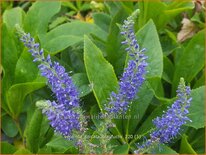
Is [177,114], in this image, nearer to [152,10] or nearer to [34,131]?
[34,131]

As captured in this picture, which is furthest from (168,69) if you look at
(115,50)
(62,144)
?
(62,144)

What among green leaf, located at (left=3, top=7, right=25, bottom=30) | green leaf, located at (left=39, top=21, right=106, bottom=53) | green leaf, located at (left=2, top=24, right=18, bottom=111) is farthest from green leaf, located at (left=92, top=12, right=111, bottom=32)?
green leaf, located at (left=2, top=24, right=18, bottom=111)

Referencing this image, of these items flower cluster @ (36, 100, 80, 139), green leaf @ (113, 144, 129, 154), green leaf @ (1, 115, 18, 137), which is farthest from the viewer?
green leaf @ (1, 115, 18, 137)

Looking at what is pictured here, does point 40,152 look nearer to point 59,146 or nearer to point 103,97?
point 59,146

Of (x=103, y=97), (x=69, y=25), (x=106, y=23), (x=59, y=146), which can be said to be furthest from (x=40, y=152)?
(x=106, y=23)

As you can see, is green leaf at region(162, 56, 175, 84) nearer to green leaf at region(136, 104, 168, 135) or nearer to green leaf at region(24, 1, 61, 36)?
green leaf at region(136, 104, 168, 135)

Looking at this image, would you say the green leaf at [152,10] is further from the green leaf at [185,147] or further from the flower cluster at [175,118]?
the flower cluster at [175,118]

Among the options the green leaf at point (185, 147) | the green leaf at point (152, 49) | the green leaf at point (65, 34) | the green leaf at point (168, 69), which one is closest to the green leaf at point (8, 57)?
the green leaf at point (65, 34)
